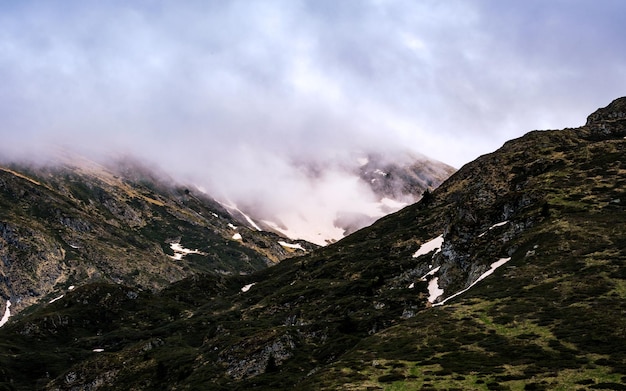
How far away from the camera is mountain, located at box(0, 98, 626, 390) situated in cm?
5972

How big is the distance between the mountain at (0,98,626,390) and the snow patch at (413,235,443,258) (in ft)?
2.65

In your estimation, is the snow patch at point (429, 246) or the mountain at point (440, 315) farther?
the snow patch at point (429, 246)

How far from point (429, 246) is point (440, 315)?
72777 millimetres

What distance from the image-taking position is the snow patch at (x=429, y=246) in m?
149

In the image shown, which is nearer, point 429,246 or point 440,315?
point 440,315

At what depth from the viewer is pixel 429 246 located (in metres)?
154

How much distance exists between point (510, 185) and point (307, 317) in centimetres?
6343

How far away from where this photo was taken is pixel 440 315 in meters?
82.2

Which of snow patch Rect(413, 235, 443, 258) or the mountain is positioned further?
snow patch Rect(413, 235, 443, 258)

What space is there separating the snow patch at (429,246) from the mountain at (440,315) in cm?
81

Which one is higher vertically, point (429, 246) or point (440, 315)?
point (429, 246)

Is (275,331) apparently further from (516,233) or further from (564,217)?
(564,217)

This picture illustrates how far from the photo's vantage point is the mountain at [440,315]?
59719 mm

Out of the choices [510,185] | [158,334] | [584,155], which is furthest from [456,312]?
[158,334]
